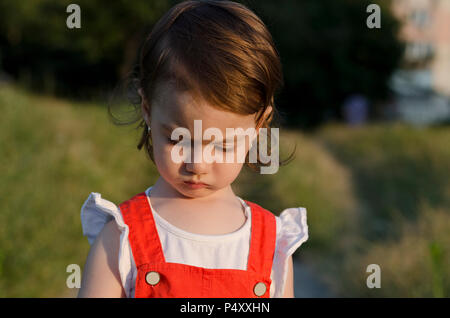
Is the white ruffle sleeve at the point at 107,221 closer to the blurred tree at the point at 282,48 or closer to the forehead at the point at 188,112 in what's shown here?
the forehead at the point at 188,112

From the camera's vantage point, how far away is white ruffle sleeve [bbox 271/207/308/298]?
1.45 metres

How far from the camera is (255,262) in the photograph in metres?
1.39

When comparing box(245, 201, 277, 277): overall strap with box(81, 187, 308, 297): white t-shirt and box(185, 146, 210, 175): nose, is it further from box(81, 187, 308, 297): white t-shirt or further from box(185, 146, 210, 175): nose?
box(185, 146, 210, 175): nose

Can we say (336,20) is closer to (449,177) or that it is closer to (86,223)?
(449,177)

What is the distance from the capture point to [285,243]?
1488 mm

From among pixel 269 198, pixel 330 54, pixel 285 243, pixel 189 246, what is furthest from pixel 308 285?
pixel 330 54

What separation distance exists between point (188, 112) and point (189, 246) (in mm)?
380

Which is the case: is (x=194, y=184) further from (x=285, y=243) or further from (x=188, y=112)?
(x=285, y=243)

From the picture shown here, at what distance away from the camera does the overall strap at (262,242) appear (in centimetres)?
140

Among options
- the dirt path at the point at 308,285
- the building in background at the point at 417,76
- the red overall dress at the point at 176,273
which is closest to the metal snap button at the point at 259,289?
the red overall dress at the point at 176,273

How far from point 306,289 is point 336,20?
38.8 feet

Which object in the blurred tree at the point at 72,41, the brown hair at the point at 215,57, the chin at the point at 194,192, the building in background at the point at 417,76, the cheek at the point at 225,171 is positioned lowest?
the chin at the point at 194,192

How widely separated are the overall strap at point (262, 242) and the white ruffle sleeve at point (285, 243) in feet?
0.13
